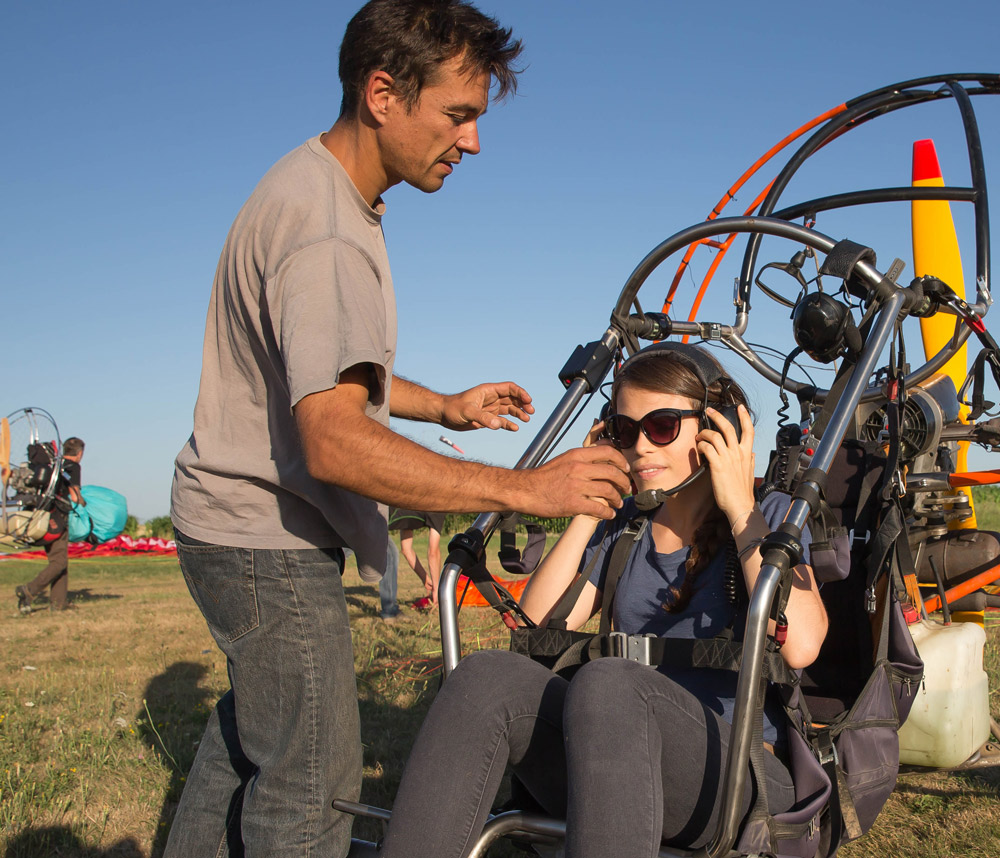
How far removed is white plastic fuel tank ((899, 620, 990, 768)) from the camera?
277 cm

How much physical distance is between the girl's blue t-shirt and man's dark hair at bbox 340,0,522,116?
135 cm

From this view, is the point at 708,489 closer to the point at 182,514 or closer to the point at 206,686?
the point at 182,514

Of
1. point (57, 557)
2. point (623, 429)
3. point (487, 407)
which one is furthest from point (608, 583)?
point (57, 557)

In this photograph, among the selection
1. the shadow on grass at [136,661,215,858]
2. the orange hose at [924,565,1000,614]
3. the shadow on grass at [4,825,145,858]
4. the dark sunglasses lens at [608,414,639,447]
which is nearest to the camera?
the dark sunglasses lens at [608,414,639,447]

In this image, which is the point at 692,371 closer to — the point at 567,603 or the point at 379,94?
the point at 567,603

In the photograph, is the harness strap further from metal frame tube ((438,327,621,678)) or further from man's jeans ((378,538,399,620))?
man's jeans ((378,538,399,620))

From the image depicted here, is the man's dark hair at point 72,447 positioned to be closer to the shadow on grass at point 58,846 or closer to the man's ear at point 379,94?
the shadow on grass at point 58,846

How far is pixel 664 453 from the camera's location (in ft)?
7.54

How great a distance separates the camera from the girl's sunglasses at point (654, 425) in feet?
7.31

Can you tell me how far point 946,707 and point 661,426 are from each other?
1.45 meters

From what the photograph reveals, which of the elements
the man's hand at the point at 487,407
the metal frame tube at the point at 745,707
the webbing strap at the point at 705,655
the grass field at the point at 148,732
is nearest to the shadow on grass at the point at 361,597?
the grass field at the point at 148,732

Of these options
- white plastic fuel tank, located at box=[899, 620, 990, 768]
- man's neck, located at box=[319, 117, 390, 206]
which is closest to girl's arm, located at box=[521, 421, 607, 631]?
man's neck, located at box=[319, 117, 390, 206]

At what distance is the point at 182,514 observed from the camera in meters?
2.16

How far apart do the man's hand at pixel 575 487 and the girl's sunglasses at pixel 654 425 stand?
31cm
